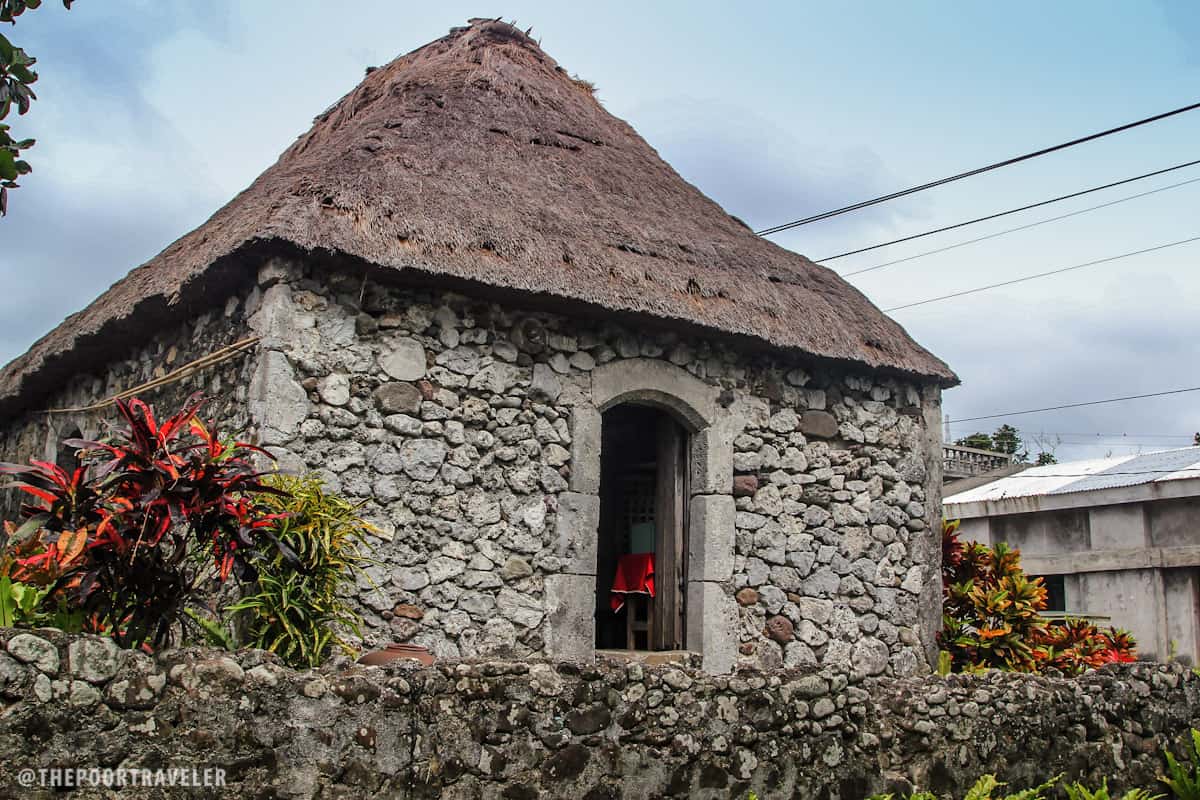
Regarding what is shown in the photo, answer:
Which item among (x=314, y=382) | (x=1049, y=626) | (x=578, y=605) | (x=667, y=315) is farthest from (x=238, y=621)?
(x=1049, y=626)

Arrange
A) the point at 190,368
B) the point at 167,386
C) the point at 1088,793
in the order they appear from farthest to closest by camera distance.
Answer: the point at 167,386 → the point at 190,368 → the point at 1088,793

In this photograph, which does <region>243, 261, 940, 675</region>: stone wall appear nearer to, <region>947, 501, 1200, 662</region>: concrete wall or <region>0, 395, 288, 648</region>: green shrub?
<region>0, 395, 288, 648</region>: green shrub

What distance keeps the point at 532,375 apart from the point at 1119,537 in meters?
9.08

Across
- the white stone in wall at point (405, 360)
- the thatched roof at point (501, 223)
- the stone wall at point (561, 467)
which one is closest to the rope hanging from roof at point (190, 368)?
the stone wall at point (561, 467)

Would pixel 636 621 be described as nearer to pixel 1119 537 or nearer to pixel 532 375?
pixel 532 375

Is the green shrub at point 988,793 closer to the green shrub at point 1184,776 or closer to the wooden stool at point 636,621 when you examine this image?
the green shrub at point 1184,776

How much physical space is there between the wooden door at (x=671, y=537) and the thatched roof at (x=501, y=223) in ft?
3.17

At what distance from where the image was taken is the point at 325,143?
877 centimetres

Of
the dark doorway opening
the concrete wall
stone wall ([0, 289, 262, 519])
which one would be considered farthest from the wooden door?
the concrete wall

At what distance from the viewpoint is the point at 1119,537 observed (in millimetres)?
13500

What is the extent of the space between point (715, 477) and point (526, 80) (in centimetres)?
391

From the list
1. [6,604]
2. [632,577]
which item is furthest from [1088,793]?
[6,604]

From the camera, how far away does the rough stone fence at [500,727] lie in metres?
3.65

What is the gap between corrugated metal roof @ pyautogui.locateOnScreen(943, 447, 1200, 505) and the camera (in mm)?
13581
